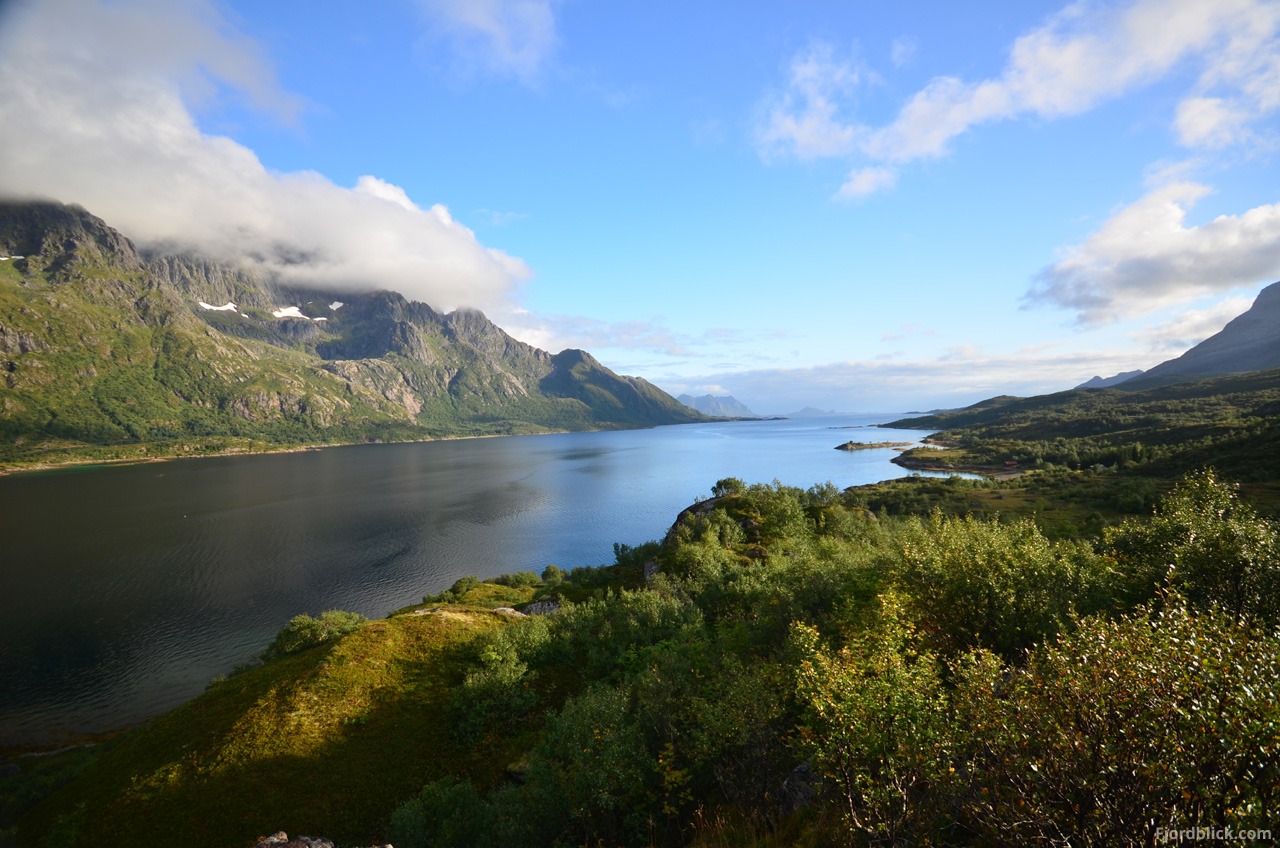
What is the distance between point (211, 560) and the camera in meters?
102

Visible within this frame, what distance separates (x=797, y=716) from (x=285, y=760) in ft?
99.0

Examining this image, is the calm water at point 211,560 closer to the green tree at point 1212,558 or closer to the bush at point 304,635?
the bush at point 304,635

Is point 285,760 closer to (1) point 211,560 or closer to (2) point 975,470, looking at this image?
(1) point 211,560

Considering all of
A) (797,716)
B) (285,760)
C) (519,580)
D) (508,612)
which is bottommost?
(519,580)

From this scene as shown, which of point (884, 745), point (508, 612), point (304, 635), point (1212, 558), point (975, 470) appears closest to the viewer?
point (884, 745)

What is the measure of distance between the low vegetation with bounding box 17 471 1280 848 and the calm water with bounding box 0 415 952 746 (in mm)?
26386

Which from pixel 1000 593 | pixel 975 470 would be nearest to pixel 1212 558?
pixel 1000 593

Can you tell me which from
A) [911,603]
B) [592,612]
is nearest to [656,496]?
[592,612]

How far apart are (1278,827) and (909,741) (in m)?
5.39

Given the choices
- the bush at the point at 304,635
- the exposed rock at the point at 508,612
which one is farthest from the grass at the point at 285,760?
the exposed rock at the point at 508,612

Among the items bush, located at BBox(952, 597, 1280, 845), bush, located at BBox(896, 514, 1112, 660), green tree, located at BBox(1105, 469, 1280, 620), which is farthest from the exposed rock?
green tree, located at BBox(1105, 469, 1280, 620)

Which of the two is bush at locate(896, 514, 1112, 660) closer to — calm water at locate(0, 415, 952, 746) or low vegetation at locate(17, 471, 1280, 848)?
low vegetation at locate(17, 471, 1280, 848)

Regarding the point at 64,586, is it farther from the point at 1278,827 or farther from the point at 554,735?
the point at 1278,827

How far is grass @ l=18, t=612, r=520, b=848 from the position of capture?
26156 mm
